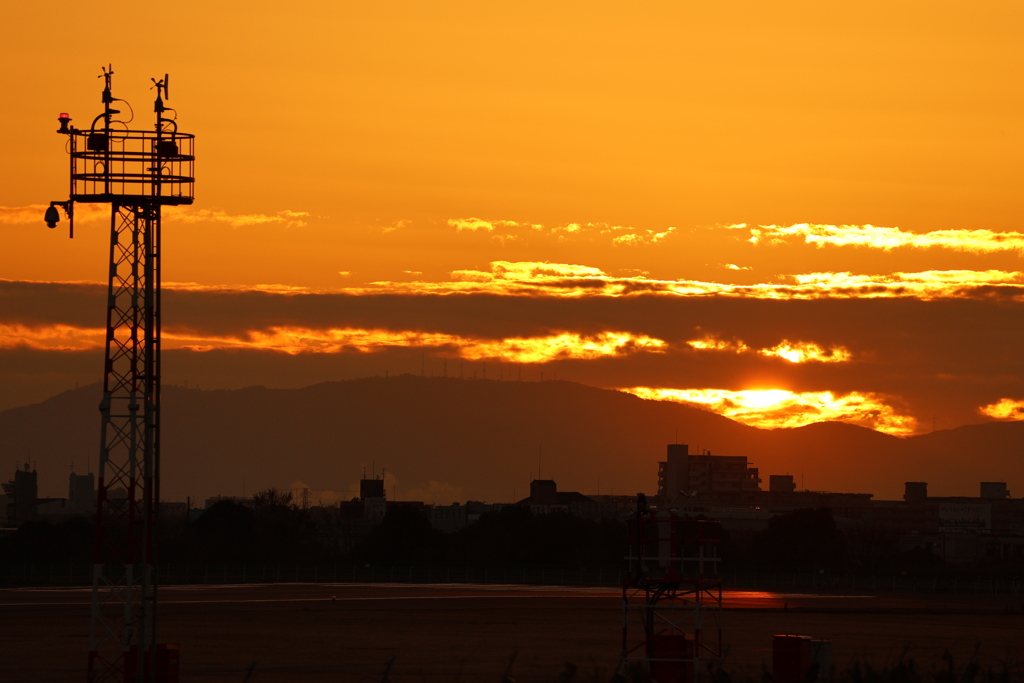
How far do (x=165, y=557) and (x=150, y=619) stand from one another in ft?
395

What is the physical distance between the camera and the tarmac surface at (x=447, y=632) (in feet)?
184

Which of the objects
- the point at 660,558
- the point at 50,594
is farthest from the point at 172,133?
the point at 50,594

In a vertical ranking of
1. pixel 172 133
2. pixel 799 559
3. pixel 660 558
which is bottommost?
pixel 799 559

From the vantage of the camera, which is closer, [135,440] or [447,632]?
[135,440]

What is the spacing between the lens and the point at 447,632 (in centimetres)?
7500

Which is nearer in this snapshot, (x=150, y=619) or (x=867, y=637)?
(x=150, y=619)

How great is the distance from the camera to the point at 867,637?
76.8m

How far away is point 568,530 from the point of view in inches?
6791

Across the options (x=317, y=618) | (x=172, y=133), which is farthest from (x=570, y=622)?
(x=172, y=133)

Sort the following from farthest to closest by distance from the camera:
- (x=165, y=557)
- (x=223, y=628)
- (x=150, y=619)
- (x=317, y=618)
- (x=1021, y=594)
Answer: (x=165, y=557)
(x=1021, y=594)
(x=317, y=618)
(x=223, y=628)
(x=150, y=619)

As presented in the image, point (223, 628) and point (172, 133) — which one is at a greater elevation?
point (172, 133)

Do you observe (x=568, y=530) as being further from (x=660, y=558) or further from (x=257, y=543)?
(x=660, y=558)

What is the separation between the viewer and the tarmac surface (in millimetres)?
56000

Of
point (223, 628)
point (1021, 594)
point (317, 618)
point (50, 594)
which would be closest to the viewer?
point (223, 628)
